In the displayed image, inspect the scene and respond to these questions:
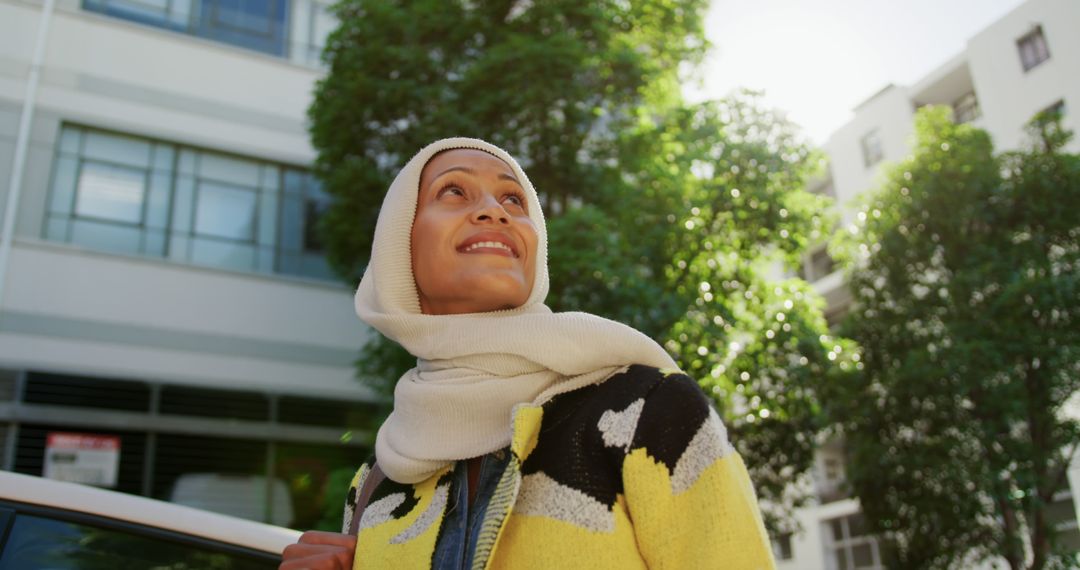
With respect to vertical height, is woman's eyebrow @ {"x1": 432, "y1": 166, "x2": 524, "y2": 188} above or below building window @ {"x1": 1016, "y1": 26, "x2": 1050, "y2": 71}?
below

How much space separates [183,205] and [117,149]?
1149mm

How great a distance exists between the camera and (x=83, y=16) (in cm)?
1250

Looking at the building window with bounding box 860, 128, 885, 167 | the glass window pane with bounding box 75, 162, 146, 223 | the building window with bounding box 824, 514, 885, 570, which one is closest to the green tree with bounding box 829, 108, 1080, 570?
the glass window pane with bounding box 75, 162, 146, 223

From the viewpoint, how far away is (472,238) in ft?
5.31

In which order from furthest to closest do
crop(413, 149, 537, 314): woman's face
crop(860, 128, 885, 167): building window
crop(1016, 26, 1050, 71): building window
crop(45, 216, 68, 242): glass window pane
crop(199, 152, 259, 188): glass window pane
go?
crop(860, 128, 885, 167): building window < crop(1016, 26, 1050, 71): building window < crop(199, 152, 259, 188): glass window pane < crop(45, 216, 68, 242): glass window pane < crop(413, 149, 537, 314): woman's face

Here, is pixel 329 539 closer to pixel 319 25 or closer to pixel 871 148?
pixel 319 25

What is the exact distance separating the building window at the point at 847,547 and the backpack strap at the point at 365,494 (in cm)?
2572

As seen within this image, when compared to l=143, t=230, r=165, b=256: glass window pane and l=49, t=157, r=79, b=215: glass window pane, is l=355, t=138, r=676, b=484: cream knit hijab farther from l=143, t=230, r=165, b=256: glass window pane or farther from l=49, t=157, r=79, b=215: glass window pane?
l=49, t=157, r=79, b=215: glass window pane

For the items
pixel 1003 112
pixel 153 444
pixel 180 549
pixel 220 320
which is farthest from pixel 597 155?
pixel 1003 112

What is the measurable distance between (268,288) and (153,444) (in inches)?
104

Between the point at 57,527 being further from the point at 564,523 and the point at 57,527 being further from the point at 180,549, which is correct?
the point at 564,523

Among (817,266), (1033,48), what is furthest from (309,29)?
(817,266)

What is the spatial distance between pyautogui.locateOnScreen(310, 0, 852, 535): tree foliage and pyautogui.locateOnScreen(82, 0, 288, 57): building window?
15.1 ft

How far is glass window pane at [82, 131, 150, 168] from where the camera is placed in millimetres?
12087
